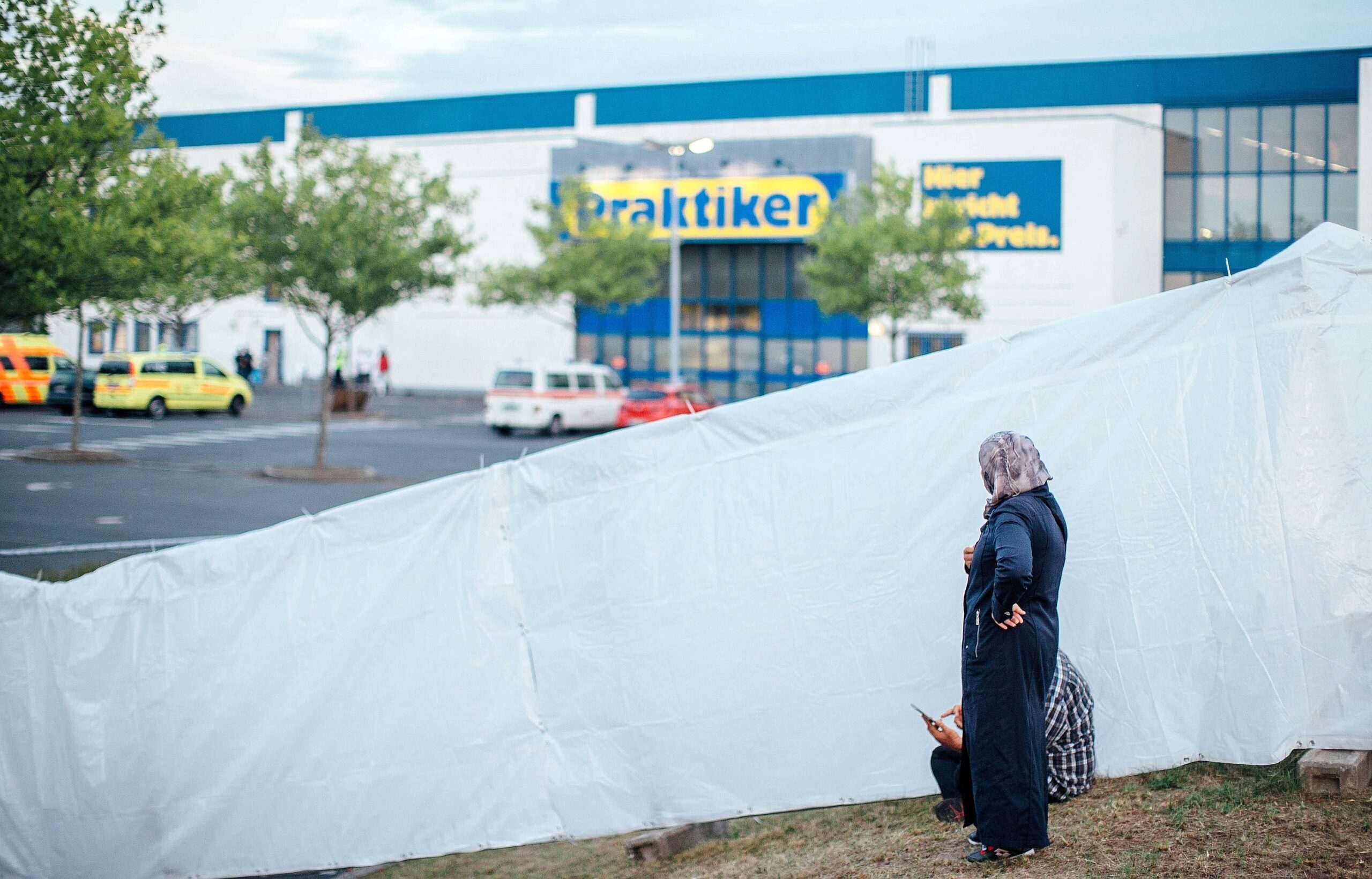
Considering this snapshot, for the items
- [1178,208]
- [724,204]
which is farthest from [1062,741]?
[1178,208]

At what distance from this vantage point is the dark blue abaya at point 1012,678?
4082mm

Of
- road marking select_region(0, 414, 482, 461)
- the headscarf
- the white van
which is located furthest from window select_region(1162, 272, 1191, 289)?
the headscarf

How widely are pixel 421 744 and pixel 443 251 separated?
1631 cm

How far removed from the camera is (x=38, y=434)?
25.2 m

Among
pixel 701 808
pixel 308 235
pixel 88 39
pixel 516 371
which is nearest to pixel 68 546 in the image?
pixel 88 39

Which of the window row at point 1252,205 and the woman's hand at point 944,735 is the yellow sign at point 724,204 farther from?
the woman's hand at point 944,735

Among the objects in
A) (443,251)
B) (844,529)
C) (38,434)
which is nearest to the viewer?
→ (844,529)

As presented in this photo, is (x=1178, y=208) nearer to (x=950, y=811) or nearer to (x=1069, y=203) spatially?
(x=1069, y=203)

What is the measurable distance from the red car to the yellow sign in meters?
10.5

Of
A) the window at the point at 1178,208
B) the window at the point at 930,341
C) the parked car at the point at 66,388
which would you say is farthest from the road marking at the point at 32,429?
the window at the point at 1178,208

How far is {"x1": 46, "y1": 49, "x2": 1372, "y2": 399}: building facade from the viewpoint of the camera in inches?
1457

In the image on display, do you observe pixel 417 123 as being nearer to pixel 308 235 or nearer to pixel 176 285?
pixel 308 235

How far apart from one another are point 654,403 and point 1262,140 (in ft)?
79.3

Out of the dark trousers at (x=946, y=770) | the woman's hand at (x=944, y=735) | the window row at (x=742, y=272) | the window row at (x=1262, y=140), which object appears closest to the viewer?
the woman's hand at (x=944, y=735)
